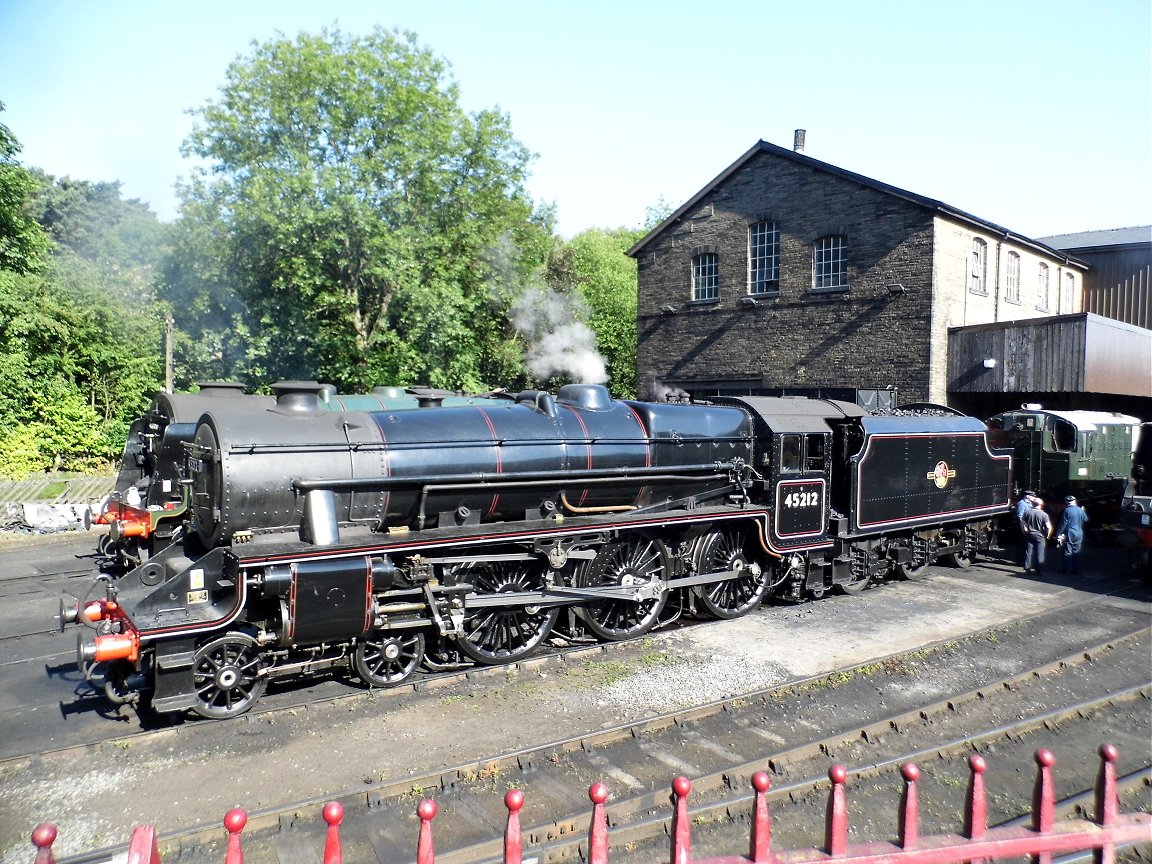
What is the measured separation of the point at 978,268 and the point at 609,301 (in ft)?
61.7

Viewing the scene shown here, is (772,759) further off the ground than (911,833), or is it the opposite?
(911,833)

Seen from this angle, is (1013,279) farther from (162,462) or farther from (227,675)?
(227,675)

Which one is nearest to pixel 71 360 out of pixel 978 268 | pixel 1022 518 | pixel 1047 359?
pixel 1022 518

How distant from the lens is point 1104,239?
27.5 metres

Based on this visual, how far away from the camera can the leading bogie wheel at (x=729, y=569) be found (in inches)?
396

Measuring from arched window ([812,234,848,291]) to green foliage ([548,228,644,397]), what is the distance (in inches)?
581

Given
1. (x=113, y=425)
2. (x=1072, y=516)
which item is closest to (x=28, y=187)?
(x=113, y=425)

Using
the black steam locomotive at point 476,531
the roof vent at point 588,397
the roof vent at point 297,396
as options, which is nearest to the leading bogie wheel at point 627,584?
the black steam locomotive at point 476,531

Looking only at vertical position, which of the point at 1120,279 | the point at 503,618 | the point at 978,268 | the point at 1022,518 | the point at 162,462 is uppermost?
the point at 1120,279

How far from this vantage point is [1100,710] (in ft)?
25.1

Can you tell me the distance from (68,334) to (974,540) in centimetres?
2365

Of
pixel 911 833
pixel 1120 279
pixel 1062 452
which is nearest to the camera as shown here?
pixel 911 833

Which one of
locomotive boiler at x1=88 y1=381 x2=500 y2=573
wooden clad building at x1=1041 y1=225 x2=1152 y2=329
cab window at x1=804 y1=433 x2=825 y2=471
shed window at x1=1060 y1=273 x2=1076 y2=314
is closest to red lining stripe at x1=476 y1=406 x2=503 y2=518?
locomotive boiler at x1=88 y1=381 x2=500 y2=573

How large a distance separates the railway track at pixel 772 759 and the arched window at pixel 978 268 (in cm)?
1289
